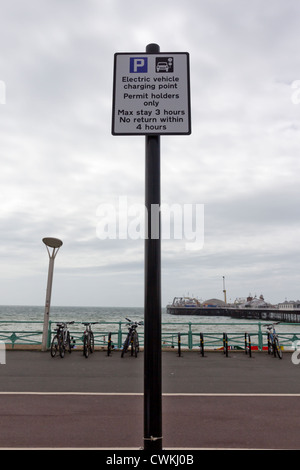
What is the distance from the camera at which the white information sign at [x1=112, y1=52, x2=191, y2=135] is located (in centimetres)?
302

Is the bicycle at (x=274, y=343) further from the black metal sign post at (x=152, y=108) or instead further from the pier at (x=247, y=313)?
the pier at (x=247, y=313)

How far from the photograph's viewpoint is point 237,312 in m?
126

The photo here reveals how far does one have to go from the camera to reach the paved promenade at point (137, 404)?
4969mm

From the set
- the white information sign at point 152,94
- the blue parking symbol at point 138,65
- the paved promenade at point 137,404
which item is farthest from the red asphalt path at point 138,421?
the blue parking symbol at point 138,65

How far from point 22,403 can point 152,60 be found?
618 cm

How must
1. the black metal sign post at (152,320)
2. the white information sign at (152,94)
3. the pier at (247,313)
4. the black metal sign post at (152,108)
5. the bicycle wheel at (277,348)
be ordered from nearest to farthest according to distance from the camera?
1. the black metal sign post at (152,320)
2. the black metal sign post at (152,108)
3. the white information sign at (152,94)
4. the bicycle wheel at (277,348)
5. the pier at (247,313)

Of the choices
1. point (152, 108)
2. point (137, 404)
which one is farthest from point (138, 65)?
point (137, 404)

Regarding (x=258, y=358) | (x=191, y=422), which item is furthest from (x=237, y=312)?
(x=191, y=422)

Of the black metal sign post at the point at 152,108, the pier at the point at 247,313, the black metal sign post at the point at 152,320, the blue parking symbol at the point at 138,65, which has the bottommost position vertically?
the black metal sign post at the point at 152,320

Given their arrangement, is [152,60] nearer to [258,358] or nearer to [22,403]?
[22,403]

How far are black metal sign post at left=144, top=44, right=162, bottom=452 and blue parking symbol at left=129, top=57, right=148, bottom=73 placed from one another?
874 millimetres

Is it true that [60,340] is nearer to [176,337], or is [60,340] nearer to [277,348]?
[277,348]

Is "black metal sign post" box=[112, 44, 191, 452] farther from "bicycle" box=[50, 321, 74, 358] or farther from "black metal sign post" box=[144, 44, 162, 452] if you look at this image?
"bicycle" box=[50, 321, 74, 358]

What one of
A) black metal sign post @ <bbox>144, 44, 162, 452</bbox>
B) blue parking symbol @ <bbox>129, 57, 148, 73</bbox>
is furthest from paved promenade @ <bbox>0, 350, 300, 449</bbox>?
blue parking symbol @ <bbox>129, 57, 148, 73</bbox>
